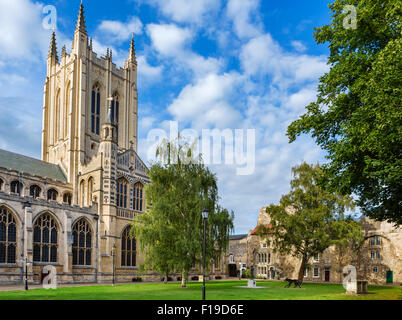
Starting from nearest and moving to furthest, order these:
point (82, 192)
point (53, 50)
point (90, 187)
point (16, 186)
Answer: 1. point (16, 186)
2. point (90, 187)
3. point (82, 192)
4. point (53, 50)

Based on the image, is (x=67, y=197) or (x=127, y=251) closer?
(x=127, y=251)

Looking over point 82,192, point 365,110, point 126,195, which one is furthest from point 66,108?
point 365,110

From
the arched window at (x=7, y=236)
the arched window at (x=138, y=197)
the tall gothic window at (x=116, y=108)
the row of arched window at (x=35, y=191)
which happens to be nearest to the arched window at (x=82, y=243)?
the row of arched window at (x=35, y=191)

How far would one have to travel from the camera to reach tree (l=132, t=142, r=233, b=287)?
28703 millimetres

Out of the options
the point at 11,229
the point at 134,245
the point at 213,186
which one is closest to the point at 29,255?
the point at 11,229

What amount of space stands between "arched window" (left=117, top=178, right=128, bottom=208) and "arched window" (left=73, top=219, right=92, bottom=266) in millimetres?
5465

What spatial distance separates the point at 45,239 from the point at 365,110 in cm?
3531

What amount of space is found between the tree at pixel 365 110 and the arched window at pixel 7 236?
29.3 metres

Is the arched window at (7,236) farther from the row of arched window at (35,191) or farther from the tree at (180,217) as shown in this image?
the tree at (180,217)

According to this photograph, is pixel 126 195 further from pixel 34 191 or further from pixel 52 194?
pixel 34 191

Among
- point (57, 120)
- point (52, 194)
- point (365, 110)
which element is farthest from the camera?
point (57, 120)

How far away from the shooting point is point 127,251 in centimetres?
4838

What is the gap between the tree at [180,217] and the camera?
28.7m
